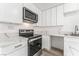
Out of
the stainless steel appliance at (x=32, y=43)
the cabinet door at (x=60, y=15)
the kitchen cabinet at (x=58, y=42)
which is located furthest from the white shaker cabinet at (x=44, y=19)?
the stainless steel appliance at (x=32, y=43)

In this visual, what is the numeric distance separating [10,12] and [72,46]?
5.79 ft

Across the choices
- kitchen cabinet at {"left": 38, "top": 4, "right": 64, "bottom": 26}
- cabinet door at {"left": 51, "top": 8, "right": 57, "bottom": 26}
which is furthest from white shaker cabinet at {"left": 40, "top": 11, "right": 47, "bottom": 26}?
cabinet door at {"left": 51, "top": 8, "right": 57, "bottom": 26}

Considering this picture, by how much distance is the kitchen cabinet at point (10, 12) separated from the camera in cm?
112

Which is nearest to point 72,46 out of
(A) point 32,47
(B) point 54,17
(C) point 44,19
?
(A) point 32,47

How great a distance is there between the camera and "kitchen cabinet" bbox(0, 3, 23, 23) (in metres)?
1.12

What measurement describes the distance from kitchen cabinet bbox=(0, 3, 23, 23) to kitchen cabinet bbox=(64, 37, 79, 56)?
148 cm

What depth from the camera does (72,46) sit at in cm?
170

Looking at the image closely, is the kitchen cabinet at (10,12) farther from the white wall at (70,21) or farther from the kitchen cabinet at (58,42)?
the kitchen cabinet at (58,42)

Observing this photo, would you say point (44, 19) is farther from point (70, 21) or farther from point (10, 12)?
point (10, 12)

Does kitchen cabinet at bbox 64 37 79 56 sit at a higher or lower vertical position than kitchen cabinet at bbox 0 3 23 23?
lower

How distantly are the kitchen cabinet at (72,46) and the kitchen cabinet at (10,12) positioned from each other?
1480 mm

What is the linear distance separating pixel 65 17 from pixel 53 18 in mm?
443

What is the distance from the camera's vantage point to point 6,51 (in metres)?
0.88

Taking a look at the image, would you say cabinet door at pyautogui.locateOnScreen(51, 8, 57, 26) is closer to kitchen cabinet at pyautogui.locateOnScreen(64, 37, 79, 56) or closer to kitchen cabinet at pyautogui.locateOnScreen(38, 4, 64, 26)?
kitchen cabinet at pyautogui.locateOnScreen(38, 4, 64, 26)
